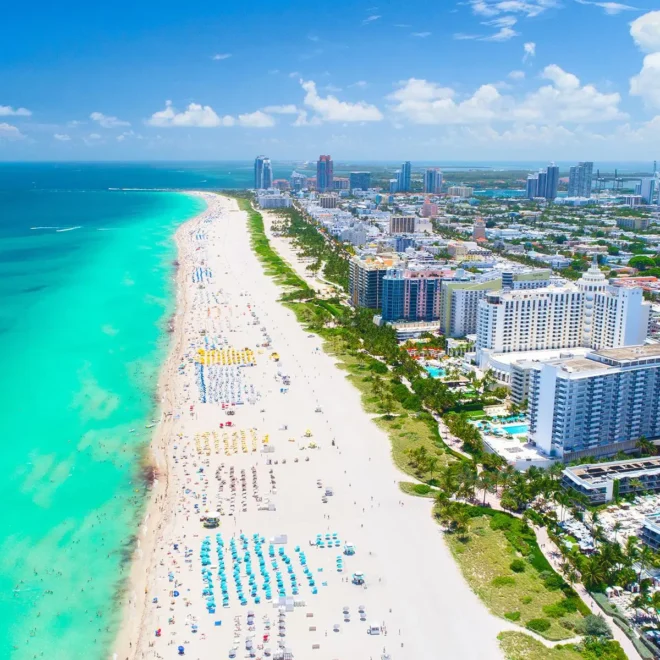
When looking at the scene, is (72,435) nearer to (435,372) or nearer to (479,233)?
(435,372)

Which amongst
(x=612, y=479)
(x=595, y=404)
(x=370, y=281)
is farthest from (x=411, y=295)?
(x=612, y=479)

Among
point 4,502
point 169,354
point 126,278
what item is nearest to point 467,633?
point 4,502

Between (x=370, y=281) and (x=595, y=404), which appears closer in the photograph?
(x=595, y=404)

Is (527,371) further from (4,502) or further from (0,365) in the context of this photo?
(0,365)

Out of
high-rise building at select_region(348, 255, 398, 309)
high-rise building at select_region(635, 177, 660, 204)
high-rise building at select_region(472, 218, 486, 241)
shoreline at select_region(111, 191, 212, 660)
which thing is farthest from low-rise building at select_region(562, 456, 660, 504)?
high-rise building at select_region(635, 177, 660, 204)

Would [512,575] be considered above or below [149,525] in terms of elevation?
above

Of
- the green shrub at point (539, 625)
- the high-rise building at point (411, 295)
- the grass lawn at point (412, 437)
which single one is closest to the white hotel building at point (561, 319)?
the grass lawn at point (412, 437)

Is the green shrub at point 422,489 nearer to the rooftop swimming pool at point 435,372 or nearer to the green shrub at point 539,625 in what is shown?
the green shrub at point 539,625

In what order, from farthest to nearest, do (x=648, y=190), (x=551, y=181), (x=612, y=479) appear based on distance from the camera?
1. (x=551, y=181)
2. (x=648, y=190)
3. (x=612, y=479)
